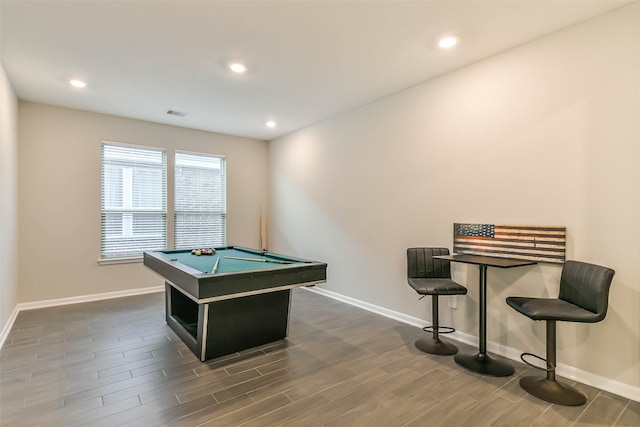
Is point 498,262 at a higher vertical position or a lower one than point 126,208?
lower

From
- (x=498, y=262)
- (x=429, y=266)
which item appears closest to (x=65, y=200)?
(x=429, y=266)

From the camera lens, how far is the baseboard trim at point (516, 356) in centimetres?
233

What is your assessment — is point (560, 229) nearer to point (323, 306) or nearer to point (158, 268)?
point (323, 306)

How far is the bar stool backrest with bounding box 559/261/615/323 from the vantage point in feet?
6.95

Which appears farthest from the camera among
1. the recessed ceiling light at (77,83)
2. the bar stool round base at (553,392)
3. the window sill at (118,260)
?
the window sill at (118,260)

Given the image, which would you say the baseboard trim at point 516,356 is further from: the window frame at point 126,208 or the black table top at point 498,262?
the window frame at point 126,208

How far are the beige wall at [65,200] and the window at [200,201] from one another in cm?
56

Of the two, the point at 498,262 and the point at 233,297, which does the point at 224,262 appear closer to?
the point at 233,297

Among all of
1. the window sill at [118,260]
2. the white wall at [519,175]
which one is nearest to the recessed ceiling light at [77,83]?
the window sill at [118,260]

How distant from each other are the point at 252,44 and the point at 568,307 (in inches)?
129

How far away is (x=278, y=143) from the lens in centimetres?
636

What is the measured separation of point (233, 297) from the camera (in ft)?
8.21

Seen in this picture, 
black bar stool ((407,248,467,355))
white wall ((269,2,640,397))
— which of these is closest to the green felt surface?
black bar stool ((407,248,467,355))

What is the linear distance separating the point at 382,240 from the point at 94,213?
4272 millimetres
